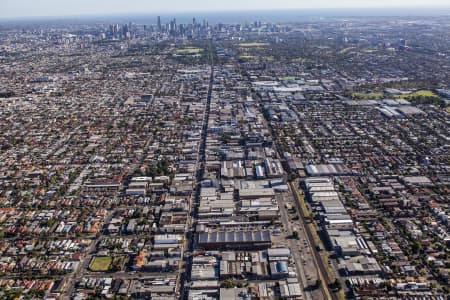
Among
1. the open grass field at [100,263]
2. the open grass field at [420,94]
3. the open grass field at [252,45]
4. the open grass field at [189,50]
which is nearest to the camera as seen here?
the open grass field at [100,263]

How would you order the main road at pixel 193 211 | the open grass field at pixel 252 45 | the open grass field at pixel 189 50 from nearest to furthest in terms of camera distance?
the main road at pixel 193 211, the open grass field at pixel 189 50, the open grass field at pixel 252 45

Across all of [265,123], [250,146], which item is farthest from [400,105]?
[250,146]

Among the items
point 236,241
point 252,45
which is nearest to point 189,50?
point 252,45

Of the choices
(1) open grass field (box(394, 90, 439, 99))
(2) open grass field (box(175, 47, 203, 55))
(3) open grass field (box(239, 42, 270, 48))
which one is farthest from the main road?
(3) open grass field (box(239, 42, 270, 48))

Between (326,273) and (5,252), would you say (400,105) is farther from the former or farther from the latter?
(5,252)

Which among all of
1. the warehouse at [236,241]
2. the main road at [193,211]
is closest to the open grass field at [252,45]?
the main road at [193,211]

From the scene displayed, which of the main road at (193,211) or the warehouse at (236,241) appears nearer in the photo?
the main road at (193,211)

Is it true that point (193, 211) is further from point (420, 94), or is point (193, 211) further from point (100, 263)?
point (420, 94)

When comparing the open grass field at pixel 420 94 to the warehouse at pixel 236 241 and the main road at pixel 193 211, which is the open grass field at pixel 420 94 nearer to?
the main road at pixel 193 211

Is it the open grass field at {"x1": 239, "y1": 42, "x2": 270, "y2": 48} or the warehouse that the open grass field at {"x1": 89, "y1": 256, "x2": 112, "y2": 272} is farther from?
→ the open grass field at {"x1": 239, "y1": 42, "x2": 270, "y2": 48}
